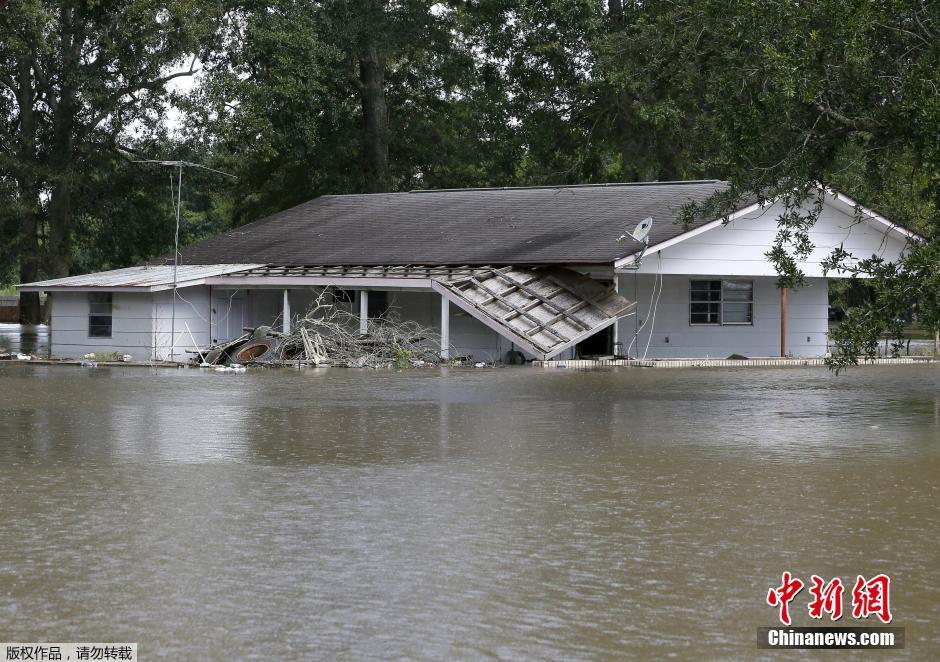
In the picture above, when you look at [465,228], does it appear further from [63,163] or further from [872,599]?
[872,599]

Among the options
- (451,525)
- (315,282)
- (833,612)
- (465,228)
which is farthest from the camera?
(465,228)

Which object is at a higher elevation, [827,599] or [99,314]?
[99,314]

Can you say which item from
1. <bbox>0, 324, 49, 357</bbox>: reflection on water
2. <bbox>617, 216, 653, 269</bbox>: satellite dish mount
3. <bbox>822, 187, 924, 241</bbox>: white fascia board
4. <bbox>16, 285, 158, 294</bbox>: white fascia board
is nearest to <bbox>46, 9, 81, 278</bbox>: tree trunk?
<bbox>0, 324, 49, 357</bbox>: reflection on water

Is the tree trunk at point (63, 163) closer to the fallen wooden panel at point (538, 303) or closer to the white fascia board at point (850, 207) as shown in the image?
the fallen wooden panel at point (538, 303)

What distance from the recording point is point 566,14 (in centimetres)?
4228

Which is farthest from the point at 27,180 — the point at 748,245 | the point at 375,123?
the point at 748,245

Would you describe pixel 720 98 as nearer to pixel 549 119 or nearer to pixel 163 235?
pixel 549 119

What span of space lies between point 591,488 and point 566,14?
106ft

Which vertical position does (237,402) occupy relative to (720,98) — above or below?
below

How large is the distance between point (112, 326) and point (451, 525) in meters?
24.3

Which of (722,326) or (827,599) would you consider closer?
(827,599)

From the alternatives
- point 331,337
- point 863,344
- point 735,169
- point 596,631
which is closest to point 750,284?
point 331,337

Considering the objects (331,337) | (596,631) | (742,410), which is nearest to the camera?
(596,631)

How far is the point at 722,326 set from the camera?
33938mm
